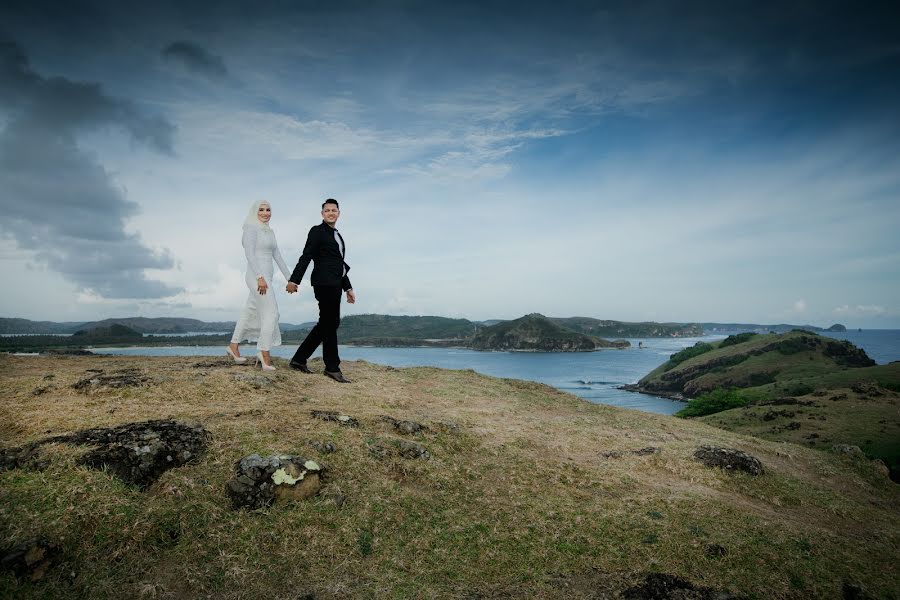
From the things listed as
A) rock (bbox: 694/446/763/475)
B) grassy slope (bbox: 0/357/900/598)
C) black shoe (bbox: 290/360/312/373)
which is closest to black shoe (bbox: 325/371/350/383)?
black shoe (bbox: 290/360/312/373)

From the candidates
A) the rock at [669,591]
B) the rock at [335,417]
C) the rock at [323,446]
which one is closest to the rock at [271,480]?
the rock at [323,446]

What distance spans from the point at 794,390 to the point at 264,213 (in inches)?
3679

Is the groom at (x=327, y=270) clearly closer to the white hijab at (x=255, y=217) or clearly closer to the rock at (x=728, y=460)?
the white hijab at (x=255, y=217)

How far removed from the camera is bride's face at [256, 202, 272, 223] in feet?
39.8

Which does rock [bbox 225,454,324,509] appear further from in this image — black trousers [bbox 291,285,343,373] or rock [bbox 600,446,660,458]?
rock [bbox 600,446,660,458]

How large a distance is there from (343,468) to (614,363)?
199664mm

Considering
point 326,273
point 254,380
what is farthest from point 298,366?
point 326,273

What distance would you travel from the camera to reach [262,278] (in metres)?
11.6

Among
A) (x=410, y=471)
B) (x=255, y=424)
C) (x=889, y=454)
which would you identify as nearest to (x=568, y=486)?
(x=410, y=471)

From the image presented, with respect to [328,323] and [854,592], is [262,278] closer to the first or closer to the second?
[328,323]

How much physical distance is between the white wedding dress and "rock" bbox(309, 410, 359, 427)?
4.14 meters

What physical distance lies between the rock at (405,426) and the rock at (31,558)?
18.3 feet

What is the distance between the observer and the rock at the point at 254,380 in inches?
413

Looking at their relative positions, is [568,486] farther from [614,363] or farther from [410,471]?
[614,363]
